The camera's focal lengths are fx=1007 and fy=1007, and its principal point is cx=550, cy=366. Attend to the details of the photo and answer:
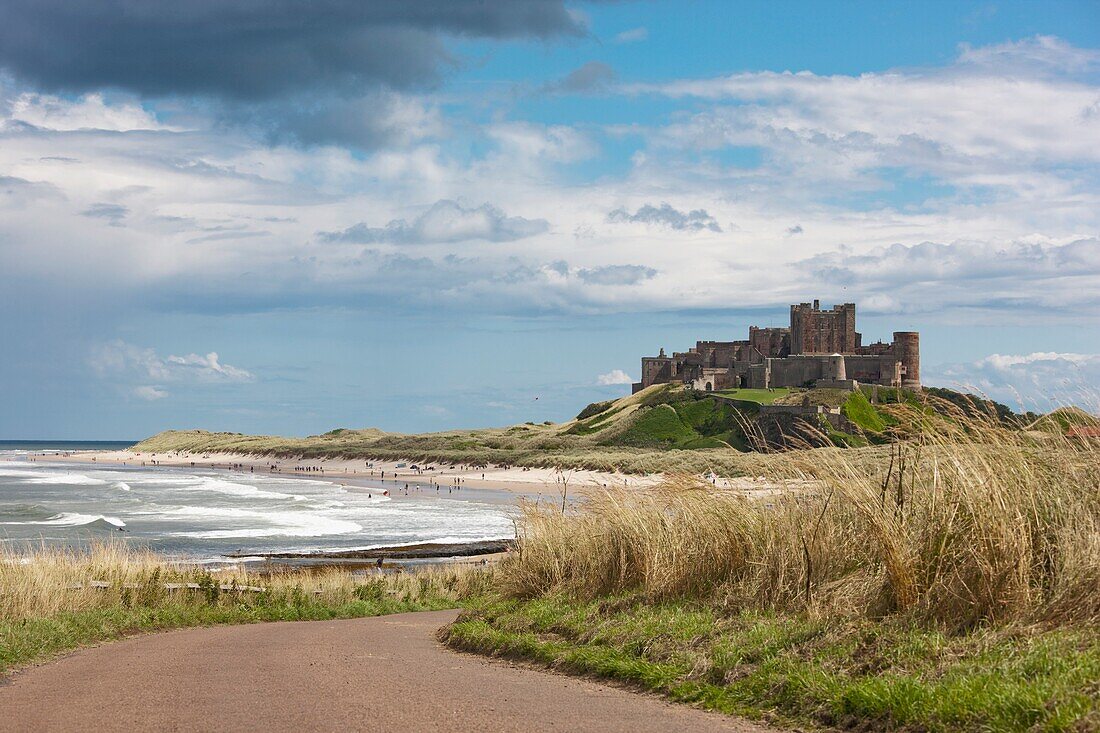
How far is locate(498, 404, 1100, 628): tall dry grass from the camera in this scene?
7.19 metres

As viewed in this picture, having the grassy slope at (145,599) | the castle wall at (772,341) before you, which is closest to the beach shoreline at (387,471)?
the grassy slope at (145,599)

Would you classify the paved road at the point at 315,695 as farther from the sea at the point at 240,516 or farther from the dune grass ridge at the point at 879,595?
the sea at the point at 240,516

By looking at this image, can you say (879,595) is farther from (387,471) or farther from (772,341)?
(772,341)

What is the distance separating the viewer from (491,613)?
12.6 metres

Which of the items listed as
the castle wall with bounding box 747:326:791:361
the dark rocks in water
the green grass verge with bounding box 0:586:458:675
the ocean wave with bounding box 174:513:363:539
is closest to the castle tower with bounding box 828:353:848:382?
the castle wall with bounding box 747:326:791:361

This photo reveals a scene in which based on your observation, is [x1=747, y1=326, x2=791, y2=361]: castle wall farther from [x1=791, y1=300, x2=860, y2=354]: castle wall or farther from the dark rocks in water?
the dark rocks in water

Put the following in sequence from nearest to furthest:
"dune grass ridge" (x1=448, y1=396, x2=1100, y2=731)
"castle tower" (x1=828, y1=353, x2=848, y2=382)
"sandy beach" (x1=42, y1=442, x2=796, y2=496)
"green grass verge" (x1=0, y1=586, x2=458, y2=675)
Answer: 1. "dune grass ridge" (x1=448, y1=396, x2=1100, y2=731)
2. "green grass verge" (x1=0, y1=586, x2=458, y2=675)
3. "sandy beach" (x1=42, y1=442, x2=796, y2=496)
4. "castle tower" (x1=828, y1=353, x2=848, y2=382)

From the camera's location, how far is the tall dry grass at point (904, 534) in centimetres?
719

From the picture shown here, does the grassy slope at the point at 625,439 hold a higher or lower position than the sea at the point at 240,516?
→ higher

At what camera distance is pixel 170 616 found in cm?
1524

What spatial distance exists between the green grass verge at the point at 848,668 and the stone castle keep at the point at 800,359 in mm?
89298

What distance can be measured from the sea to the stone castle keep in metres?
46.7

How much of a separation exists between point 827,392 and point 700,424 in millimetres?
11794

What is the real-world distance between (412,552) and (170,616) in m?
16.8
